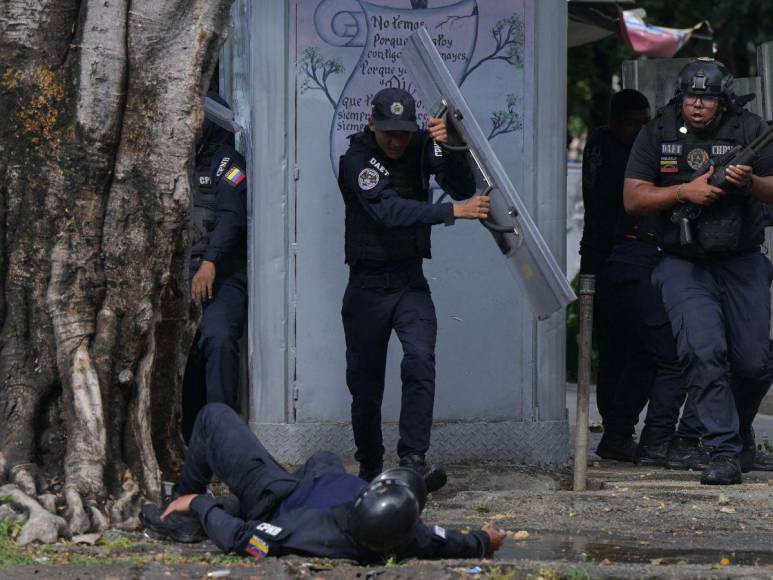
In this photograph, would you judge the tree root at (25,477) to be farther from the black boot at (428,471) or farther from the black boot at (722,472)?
the black boot at (722,472)

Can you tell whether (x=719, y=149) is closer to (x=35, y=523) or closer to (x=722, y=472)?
(x=722, y=472)

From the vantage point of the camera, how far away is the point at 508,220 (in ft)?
23.5

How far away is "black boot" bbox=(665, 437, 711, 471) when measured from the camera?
26.8ft

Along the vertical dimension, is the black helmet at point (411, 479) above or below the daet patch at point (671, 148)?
below

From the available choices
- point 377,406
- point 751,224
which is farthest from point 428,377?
point 751,224

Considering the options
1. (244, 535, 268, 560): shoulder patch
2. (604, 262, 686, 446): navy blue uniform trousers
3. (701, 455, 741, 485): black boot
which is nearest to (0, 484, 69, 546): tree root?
(244, 535, 268, 560): shoulder patch

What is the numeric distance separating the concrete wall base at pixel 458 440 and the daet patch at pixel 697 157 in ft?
5.26

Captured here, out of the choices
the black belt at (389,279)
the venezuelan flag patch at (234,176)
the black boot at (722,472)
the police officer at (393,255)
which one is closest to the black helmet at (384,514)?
the police officer at (393,255)

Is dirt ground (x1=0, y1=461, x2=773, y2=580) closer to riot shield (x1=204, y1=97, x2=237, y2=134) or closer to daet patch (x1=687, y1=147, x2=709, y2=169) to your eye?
daet patch (x1=687, y1=147, x2=709, y2=169)

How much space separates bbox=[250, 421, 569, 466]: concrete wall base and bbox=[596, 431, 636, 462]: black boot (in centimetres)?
61

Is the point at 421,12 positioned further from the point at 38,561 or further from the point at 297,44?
the point at 38,561

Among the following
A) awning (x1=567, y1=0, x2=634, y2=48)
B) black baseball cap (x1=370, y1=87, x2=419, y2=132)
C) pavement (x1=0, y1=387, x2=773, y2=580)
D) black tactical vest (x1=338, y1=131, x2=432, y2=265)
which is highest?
awning (x1=567, y1=0, x2=634, y2=48)

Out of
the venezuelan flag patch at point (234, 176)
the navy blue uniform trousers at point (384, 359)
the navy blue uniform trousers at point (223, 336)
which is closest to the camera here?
the navy blue uniform trousers at point (384, 359)

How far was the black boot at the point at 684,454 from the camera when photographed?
8172 millimetres
